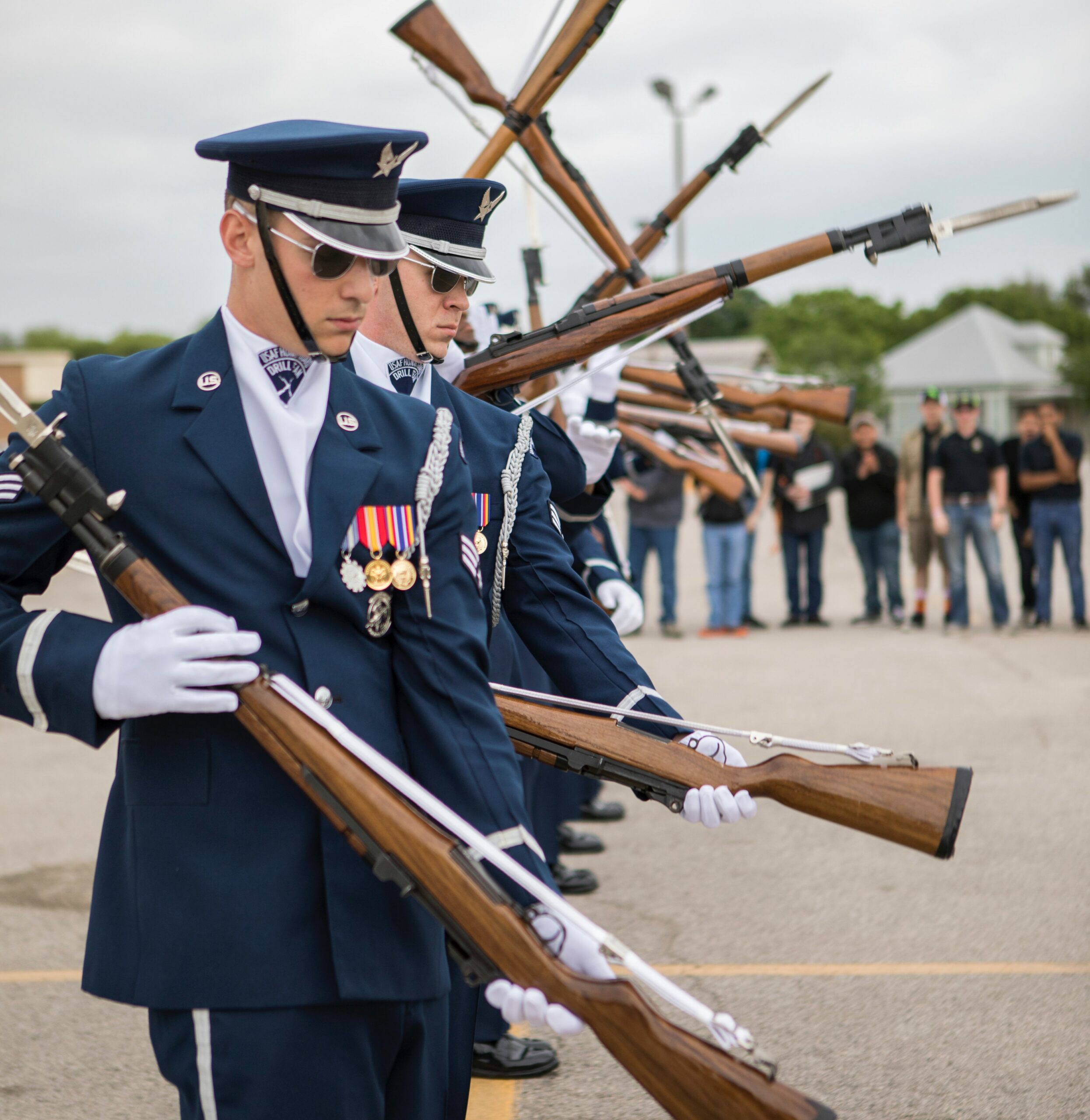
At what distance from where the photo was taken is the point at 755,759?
6.49 m

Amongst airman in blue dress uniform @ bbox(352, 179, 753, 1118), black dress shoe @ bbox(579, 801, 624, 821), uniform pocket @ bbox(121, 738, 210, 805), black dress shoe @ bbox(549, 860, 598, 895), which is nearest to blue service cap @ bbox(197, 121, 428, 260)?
airman in blue dress uniform @ bbox(352, 179, 753, 1118)

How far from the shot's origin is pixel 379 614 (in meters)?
1.86

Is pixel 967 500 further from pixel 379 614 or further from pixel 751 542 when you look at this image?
pixel 379 614

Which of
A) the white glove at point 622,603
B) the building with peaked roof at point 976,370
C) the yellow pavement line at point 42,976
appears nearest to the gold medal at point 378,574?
the white glove at point 622,603

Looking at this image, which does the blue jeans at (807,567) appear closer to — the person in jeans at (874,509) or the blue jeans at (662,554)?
the person in jeans at (874,509)

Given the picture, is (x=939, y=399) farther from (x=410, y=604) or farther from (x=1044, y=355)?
(x=1044, y=355)

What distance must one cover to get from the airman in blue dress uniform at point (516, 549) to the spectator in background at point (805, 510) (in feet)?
29.3

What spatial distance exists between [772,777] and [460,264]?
1316 mm

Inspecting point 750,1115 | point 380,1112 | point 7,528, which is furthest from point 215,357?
point 750,1115

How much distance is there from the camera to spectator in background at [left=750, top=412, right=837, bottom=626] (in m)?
11.6

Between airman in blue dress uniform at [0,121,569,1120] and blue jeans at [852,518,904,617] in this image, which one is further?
blue jeans at [852,518,904,617]

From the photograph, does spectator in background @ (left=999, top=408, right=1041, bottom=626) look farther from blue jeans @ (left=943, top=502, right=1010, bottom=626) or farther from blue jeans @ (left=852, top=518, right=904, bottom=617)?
blue jeans @ (left=852, top=518, right=904, bottom=617)

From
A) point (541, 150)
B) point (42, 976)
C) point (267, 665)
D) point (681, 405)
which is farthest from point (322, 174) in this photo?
point (681, 405)

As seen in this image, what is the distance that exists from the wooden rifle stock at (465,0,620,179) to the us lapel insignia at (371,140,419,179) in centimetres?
203
